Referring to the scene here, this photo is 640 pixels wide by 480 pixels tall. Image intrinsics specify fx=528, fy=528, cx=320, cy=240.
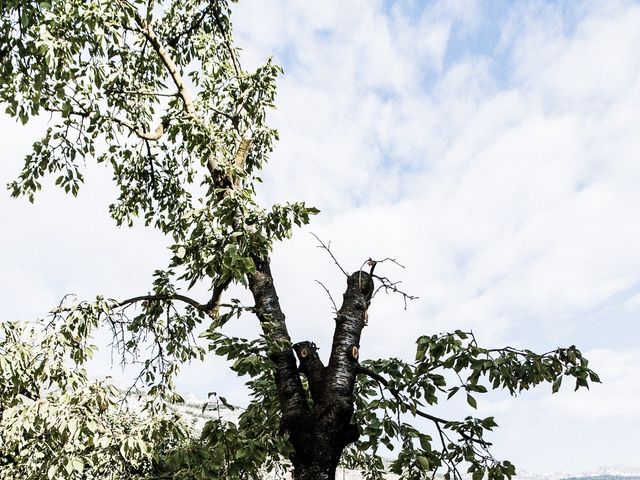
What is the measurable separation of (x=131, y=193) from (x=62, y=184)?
5.63 ft

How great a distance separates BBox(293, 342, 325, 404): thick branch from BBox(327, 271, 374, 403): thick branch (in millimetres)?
176

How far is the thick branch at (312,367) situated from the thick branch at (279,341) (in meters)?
0.13

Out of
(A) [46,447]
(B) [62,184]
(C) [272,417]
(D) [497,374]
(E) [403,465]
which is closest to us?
(D) [497,374]

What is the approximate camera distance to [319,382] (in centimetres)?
772

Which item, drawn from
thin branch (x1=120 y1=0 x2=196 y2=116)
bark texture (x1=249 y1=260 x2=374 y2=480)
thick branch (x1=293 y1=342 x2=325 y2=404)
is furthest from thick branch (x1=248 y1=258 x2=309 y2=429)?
thin branch (x1=120 y1=0 x2=196 y2=116)

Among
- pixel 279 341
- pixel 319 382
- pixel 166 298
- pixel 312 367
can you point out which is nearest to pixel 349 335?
pixel 312 367

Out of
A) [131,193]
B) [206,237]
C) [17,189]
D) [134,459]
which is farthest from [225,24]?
[134,459]

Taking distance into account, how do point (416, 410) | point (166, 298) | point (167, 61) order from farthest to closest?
point (167, 61) → point (166, 298) → point (416, 410)

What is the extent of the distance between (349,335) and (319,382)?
2.76ft

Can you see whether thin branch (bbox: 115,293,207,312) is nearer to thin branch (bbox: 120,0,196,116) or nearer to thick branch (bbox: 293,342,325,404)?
thick branch (bbox: 293,342,325,404)

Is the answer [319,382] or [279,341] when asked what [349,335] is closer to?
[319,382]

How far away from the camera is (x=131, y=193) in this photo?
40.2ft

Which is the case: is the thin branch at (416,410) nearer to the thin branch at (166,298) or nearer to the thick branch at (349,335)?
the thick branch at (349,335)

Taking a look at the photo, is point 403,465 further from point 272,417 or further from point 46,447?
point 46,447
